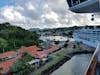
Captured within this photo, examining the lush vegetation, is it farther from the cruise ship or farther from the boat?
the cruise ship

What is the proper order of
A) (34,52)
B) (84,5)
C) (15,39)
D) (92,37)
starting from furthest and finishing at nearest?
(15,39) → (34,52) → (84,5) → (92,37)

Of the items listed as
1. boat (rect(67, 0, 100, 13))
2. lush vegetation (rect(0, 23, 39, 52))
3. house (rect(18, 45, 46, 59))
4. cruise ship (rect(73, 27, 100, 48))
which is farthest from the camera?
lush vegetation (rect(0, 23, 39, 52))

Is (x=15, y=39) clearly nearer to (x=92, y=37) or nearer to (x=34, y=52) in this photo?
(x=34, y=52)

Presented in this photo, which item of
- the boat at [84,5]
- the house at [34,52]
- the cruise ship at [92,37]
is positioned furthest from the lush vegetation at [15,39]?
the cruise ship at [92,37]

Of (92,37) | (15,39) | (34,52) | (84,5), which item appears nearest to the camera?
(92,37)

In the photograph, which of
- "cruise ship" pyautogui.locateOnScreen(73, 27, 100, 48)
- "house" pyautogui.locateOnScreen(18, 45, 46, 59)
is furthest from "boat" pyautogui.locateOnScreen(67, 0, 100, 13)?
"house" pyautogui.locateOnScreen(18, 45, 46, 59)

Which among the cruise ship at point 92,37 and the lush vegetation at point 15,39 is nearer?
the cruise ship at point 92,37

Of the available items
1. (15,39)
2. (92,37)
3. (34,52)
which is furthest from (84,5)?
(15,39)

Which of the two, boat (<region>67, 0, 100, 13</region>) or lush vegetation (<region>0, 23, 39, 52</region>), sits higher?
boat (<region>67, 0, 100, 13</region>)

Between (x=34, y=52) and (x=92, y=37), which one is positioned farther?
(x=34, y=52)

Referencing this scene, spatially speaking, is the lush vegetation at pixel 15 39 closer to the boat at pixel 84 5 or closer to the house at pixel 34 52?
the house at pixel 34 52

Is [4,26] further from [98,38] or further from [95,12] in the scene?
[98,38]
